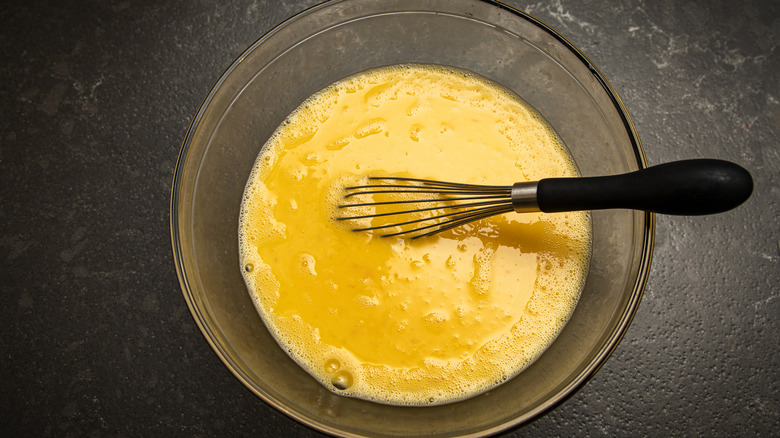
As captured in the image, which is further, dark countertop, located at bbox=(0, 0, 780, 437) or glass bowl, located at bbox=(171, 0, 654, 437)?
dark countertop, located at bbox=(0, 0, 780, 437)

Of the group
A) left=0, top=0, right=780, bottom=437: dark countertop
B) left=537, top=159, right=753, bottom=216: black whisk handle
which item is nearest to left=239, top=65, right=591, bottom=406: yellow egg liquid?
left=0, top=0, right=780, bottom=437: dark countertop

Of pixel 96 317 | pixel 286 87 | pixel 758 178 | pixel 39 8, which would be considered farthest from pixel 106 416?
pixel 758 178

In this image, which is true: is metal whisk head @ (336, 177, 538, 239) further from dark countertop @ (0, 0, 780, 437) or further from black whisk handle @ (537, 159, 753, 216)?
dark countertop @ (0, 0, 780, 437)

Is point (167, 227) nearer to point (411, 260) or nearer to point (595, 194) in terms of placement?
point (411, 260)

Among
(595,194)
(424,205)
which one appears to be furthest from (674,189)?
(424,205)

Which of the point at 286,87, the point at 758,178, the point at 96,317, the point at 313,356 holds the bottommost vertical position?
the point at 313,356

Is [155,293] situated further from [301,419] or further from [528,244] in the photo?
[528,244]
